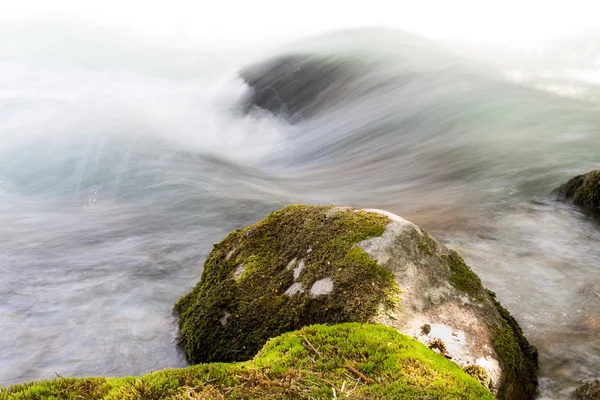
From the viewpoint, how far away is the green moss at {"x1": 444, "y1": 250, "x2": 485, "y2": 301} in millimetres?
4469

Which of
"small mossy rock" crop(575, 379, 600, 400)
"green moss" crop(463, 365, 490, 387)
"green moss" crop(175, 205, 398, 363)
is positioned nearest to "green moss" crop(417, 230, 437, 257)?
"green moss" crop(175, 205, 398, 363)

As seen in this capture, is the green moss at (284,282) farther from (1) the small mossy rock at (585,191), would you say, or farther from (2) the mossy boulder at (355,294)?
(1) the small mossy rock at (585,191)

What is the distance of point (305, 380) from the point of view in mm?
2820

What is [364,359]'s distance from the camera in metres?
3.07

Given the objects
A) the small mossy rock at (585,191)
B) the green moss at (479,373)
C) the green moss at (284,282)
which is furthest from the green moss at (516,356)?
the small mossy rock at (585,191)

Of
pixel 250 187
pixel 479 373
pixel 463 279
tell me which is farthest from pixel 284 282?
pixel 250 187

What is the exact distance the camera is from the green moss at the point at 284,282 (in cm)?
425

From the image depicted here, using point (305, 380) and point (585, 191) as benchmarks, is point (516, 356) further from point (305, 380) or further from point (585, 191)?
point (585, 191)

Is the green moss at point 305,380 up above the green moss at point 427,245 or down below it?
below

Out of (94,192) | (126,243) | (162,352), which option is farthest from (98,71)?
(162,352)

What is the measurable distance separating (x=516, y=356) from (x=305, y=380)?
Answer: 2.28 metres

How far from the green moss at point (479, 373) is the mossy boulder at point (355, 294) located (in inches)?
2.0

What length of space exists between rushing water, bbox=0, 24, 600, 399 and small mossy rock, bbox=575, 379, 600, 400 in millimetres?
217

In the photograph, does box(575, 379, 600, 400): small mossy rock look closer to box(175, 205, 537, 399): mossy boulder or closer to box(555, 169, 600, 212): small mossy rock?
box(175, 205, 537, 399): mossy boulder
